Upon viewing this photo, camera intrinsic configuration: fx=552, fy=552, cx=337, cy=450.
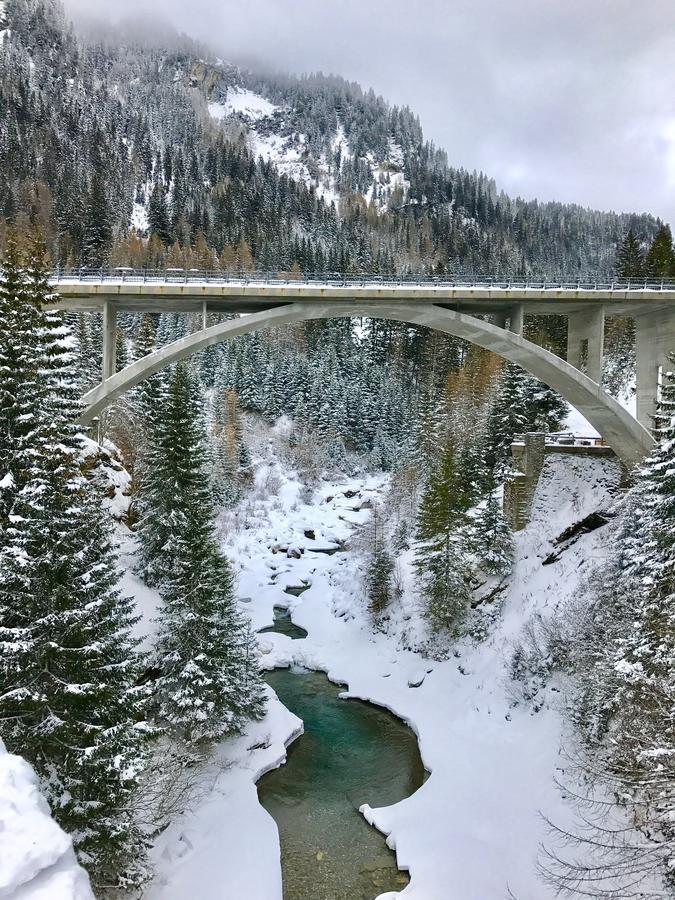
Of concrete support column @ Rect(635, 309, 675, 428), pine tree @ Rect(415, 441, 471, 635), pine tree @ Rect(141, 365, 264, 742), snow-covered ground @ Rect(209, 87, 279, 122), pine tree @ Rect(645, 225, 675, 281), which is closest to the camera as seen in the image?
pine tree @ Rect(141, 365, 264, 742)

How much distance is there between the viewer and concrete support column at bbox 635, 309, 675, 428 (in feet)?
80.6

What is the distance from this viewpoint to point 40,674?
9.31m

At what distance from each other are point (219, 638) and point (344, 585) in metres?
14.1

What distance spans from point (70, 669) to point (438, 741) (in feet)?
37.4

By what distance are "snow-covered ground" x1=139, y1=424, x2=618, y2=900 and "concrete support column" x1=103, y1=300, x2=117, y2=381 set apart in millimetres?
13093

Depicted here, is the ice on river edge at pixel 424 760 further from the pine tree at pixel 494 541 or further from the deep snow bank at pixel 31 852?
the pine tree at pixel 494 541

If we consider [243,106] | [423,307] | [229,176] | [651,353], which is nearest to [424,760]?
[423,307]

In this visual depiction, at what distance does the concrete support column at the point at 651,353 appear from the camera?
80.6ft

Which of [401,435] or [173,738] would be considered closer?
[173,738]

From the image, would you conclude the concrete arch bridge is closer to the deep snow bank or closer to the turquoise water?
the turquoise water

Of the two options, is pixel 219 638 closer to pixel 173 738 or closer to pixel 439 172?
pixel 173 738

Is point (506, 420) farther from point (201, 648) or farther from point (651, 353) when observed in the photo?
point (201, 648)

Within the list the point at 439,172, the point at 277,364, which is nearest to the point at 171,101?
the point at 439,172

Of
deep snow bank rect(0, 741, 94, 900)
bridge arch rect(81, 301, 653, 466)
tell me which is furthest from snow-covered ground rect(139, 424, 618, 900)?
deep snow bank rect(0, 741, 94, 900)
